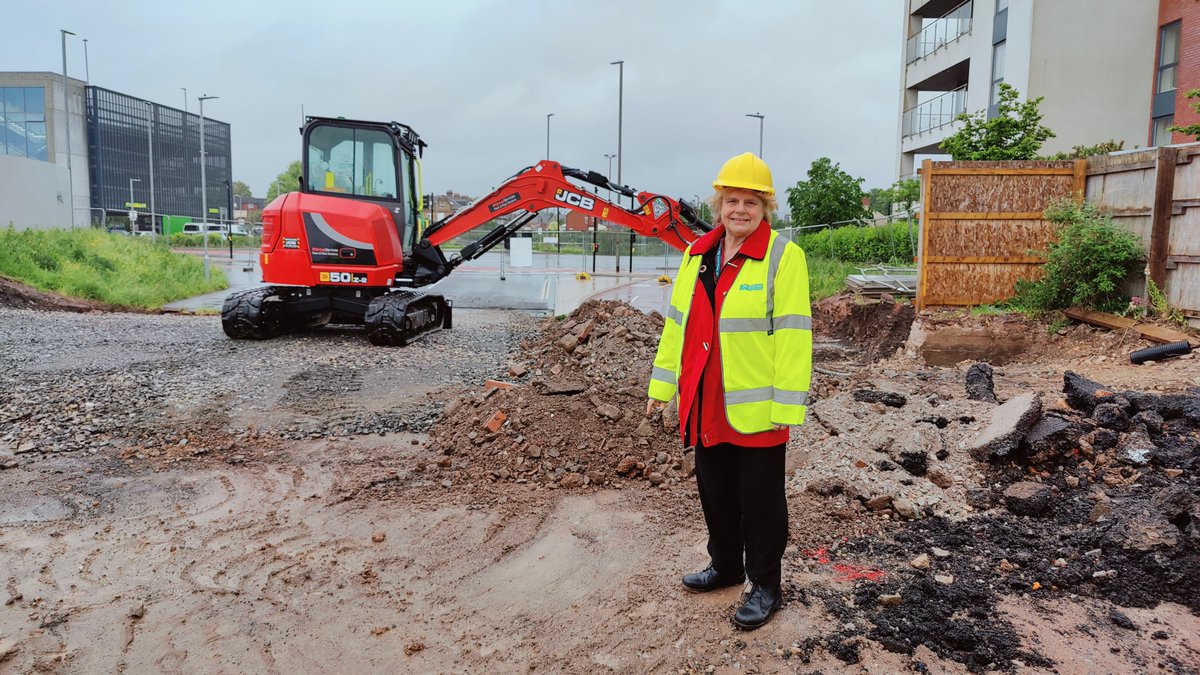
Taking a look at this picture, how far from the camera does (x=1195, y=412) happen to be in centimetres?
513

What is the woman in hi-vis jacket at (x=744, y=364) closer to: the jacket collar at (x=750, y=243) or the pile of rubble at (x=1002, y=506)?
the jacket collar at (x=750, y=243)

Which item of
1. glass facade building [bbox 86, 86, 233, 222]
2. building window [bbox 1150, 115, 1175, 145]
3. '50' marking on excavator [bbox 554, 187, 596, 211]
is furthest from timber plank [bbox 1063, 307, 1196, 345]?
glass facade building [bbox 86, 86, 233, 222]

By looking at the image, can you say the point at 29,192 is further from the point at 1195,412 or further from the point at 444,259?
the point at 1195,412

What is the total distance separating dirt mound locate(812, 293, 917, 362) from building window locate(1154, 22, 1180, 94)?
1483cm

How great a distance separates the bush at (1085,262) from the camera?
9.70 meters

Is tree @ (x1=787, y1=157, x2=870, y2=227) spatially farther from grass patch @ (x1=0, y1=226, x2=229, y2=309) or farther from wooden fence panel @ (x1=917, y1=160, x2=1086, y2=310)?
grass patch @ (x1=0, y1=226, x2=229, y2=309)

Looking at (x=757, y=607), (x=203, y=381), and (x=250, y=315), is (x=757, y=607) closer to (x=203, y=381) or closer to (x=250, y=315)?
(x=203, y=381)

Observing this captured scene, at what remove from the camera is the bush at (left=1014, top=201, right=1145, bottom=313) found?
9695 mm

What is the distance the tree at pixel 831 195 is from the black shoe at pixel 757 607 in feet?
81.5

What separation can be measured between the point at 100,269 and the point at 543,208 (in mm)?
14607

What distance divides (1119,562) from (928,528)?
0.87 m

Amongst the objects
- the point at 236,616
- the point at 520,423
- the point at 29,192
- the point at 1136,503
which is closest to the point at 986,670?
the point at 1136,503

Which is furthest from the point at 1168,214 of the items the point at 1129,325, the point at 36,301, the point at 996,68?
the point at 36,301

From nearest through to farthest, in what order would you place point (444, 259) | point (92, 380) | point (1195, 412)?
point (1195, 412)
point (92, 380)
point (444, 259)
